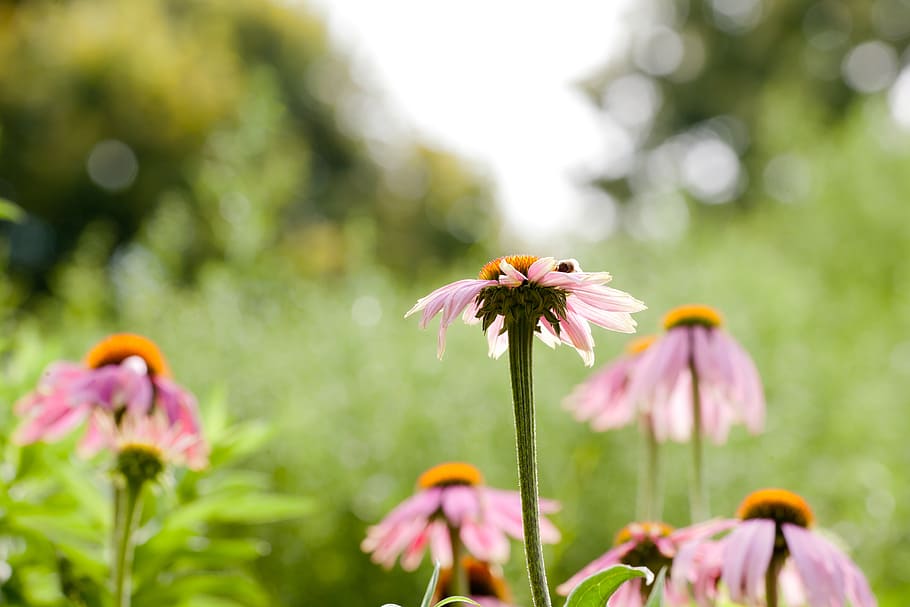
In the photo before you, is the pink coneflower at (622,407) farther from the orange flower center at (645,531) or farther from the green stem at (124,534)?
the green stem at (124,534)

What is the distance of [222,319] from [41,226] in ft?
23.9

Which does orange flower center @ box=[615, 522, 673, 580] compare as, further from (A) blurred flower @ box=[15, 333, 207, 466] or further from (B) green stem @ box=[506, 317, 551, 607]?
(A) blurred flower @ box=[15, 333, 207, 466]

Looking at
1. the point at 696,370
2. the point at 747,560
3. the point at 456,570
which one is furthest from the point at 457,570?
the point at 696,370

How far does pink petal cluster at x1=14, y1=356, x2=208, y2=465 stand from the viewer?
1.12 meters

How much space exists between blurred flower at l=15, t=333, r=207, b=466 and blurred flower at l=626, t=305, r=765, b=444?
546 millimetres

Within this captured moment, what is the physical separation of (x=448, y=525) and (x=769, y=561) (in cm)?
36

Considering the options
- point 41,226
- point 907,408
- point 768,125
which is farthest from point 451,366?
point 41,226

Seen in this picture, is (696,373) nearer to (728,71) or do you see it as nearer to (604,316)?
(604,316)

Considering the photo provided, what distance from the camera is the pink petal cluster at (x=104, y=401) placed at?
1.12 m

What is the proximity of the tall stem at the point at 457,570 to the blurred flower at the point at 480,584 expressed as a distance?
61 millimetres

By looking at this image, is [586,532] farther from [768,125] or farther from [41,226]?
[41,226]

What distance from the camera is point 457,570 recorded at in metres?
1.00

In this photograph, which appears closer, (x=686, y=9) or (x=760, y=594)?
(x=760, y=594)

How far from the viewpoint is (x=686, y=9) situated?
14.4 m
